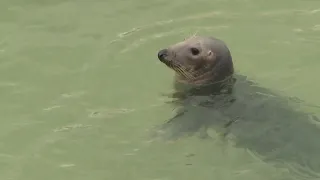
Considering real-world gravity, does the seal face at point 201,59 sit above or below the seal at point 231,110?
above

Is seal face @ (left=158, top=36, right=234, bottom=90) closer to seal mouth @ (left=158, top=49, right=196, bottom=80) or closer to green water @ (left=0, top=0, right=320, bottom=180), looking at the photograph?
seal mouth @ (left=158, top=49, right=196, bottom=80)

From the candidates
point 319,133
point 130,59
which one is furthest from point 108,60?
point 319,133

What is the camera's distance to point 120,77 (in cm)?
948

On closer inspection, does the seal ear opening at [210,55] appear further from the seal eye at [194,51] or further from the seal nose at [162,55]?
the seal nose at [162,55]

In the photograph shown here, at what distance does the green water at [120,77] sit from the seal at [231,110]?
0.16 m

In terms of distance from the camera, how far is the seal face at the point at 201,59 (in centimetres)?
909

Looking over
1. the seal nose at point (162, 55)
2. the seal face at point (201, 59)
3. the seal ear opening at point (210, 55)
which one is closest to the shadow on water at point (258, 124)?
the seal face at point (201, 59)

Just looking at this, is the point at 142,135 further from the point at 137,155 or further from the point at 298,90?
the point at 298,90

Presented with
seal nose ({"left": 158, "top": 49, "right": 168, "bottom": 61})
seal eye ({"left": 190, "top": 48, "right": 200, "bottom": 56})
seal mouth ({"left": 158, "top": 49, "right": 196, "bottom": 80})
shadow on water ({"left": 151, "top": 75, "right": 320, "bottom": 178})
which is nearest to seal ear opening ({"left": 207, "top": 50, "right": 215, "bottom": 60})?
seal eye ({"left": 190, "top": 48, "right": 200, "bottom": 56})

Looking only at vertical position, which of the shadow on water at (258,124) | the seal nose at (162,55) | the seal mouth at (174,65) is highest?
the seal nose at (162,55)

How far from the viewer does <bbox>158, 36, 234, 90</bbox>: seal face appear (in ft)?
29.8

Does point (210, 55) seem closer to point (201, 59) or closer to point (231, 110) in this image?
point (201, 59)

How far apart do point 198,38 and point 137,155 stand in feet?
6.31

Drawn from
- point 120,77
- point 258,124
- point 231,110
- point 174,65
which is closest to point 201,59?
point 174,65
